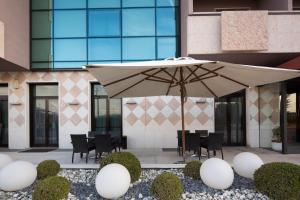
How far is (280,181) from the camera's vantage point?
4293mm

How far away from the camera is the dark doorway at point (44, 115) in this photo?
1249cm

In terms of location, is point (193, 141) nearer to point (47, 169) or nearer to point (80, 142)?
point (80, 142)

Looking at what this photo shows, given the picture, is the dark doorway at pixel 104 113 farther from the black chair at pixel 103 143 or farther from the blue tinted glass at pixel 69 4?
the black chair at pixel 103 143

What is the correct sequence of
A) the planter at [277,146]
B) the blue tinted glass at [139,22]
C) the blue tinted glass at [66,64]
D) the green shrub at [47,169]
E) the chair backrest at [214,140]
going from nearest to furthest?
1. the green shrub at [47,169]
2. the chair backrest at [214,140]
3. the planter at [277,146]
4. the blue tinted glass at [66,64]
5. the blue tinted glass at [139,22]

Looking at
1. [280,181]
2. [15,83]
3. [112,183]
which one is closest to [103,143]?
[112,183]

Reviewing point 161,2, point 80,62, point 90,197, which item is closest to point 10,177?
point 90,197

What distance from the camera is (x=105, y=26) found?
12.3 m

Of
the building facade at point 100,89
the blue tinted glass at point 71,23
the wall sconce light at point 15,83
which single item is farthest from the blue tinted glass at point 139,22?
the wall sconce light at point 15,83

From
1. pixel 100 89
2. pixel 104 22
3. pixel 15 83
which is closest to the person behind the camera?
pixel 15 83

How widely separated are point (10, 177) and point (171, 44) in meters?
8.87

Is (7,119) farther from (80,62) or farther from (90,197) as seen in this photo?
(90,197)

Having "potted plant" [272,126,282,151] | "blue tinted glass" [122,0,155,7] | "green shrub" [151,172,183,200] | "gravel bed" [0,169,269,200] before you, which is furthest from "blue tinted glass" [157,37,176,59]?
"green shrub" [151,172,183,200]

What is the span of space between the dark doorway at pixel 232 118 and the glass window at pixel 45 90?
7160mm

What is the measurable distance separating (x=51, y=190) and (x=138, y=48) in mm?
8748
